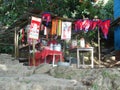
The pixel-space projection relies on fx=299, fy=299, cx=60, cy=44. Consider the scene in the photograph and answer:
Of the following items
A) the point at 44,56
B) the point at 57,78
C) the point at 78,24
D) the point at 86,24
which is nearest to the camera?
the point at 57,78

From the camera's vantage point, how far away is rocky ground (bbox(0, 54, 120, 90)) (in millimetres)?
5961

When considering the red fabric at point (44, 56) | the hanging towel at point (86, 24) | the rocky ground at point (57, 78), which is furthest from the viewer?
the hanging towel at point (86, 24)

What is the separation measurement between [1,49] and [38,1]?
2804mm

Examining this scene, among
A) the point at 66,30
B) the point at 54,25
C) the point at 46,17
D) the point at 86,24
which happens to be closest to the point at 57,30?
the point at 54,25

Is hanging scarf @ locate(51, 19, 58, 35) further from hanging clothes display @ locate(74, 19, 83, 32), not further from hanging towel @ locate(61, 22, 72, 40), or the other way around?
hanging clothes display @ locate(74, 19, 83, 32)

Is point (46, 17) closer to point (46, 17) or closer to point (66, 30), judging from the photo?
point (46, 17)

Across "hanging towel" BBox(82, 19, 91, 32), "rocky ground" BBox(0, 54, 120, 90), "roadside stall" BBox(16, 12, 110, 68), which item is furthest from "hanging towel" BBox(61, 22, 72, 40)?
"rocky ground" BBox(0, 54, 120, 90)

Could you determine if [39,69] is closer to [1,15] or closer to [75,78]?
[75,78]

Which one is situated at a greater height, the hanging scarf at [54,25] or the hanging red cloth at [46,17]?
the hanging red cloth at [46,17]

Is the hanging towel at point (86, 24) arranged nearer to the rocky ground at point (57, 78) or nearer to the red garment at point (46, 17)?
the red garment at point (46, 17)

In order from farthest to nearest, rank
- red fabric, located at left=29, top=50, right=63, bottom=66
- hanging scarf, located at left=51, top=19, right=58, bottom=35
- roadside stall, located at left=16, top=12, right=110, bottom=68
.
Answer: hanging scarf, located at left=51, top=19, right=58, bottom=35
red fabric, located at left=29, top=50, right=63, bottom=66
roadside stall, located at left=16, top=12, right=110, bottom=68

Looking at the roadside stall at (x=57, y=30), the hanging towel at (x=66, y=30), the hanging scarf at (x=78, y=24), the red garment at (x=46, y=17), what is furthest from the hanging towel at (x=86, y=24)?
the red garment at (x=46, y=17)

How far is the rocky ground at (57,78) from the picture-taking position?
5.96 meters

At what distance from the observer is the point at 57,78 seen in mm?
6793
